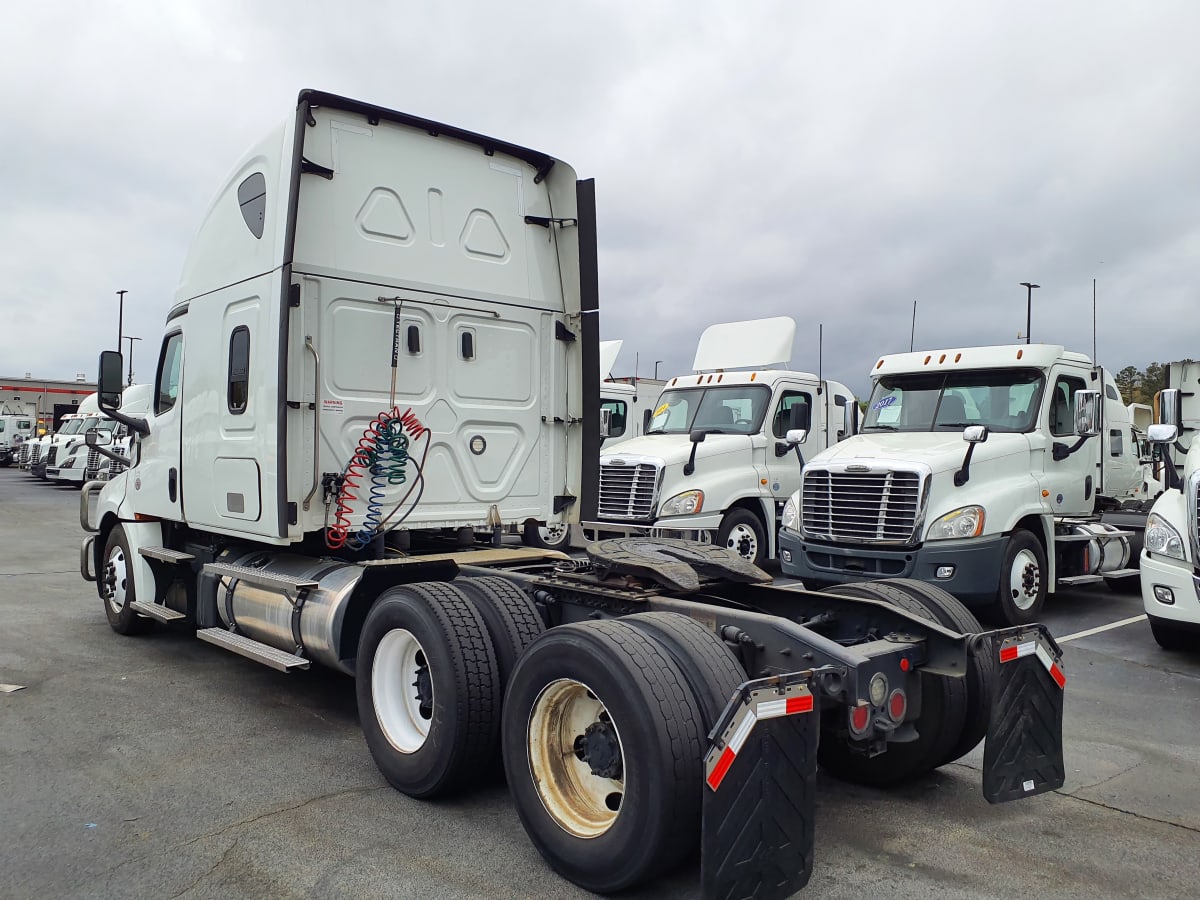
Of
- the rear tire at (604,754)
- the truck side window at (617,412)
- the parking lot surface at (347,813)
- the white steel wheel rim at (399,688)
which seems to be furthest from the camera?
the truck side window at (617,412)

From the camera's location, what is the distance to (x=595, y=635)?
11.8 feet

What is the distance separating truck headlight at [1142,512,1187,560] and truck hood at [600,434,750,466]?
4.76 metres

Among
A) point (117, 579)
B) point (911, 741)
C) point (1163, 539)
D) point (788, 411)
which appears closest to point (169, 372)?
point (117, 579)

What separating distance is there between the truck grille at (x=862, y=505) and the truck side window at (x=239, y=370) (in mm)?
5520

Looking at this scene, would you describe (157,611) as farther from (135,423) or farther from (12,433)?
(12,433)

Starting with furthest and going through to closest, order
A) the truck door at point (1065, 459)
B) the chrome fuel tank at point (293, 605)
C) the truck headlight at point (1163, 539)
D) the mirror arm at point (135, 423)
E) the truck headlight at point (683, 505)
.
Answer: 1. the truck headlight at point (683, 505)
2. the truck door at point (1065, 459)
3. the mirror arm at point (135, 423)
4. the truck headlight at point (1163, 539)
5. the chrome fuel tank at point (293, 605)

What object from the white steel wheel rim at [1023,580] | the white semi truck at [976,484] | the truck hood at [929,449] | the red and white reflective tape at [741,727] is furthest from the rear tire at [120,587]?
the white steel wheel rim at [1023,580]

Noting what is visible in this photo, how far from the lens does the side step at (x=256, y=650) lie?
17.8 feet

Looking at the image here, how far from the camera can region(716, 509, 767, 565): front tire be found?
11.3 m

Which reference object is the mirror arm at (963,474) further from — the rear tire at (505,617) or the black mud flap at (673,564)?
the rear tire at (505,617)

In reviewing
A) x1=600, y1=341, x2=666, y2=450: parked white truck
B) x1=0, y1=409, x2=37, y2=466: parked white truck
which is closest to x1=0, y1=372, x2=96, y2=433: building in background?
x1=0, y1=409, x2=37, y2=466: parked white truck

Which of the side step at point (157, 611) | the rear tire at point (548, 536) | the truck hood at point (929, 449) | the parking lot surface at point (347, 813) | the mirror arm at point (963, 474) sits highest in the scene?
the truck hood at point (929, 449)

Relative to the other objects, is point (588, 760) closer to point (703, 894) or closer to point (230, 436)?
point (703, 894)

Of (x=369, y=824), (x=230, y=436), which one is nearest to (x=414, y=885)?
(x=369, y=824)
